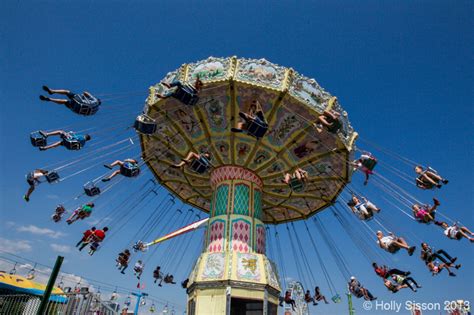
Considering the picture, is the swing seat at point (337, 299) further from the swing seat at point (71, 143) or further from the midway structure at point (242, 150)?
the swing seat at point (71, 143)

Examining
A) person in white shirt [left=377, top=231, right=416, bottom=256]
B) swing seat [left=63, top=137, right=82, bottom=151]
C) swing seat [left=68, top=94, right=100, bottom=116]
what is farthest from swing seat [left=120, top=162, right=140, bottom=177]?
person in white shirt [left=377, top=231, right=416, bottom=256]

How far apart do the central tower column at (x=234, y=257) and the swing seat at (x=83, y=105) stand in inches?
212

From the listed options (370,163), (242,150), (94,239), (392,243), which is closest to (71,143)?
(94,239)

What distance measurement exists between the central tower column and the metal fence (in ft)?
10.1

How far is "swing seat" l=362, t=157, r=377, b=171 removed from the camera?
37.3ft

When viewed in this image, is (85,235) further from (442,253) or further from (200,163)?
(442,253)

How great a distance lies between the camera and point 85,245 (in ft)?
42.6

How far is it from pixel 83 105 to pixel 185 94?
3.08 metres

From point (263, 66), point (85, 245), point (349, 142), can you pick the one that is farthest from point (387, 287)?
point (85, 245)

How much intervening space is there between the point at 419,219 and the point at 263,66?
22.2 ft

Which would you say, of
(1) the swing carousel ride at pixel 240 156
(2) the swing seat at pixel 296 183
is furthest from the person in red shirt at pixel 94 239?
(2) the swing seat at pixel 296 183

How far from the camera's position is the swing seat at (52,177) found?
1144 cm

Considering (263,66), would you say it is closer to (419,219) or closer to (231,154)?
(231,154)

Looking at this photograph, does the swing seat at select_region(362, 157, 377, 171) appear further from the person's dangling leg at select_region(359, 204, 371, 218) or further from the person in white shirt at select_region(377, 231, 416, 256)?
the person in white shirt at select_region(377, 231, 416, 256)
